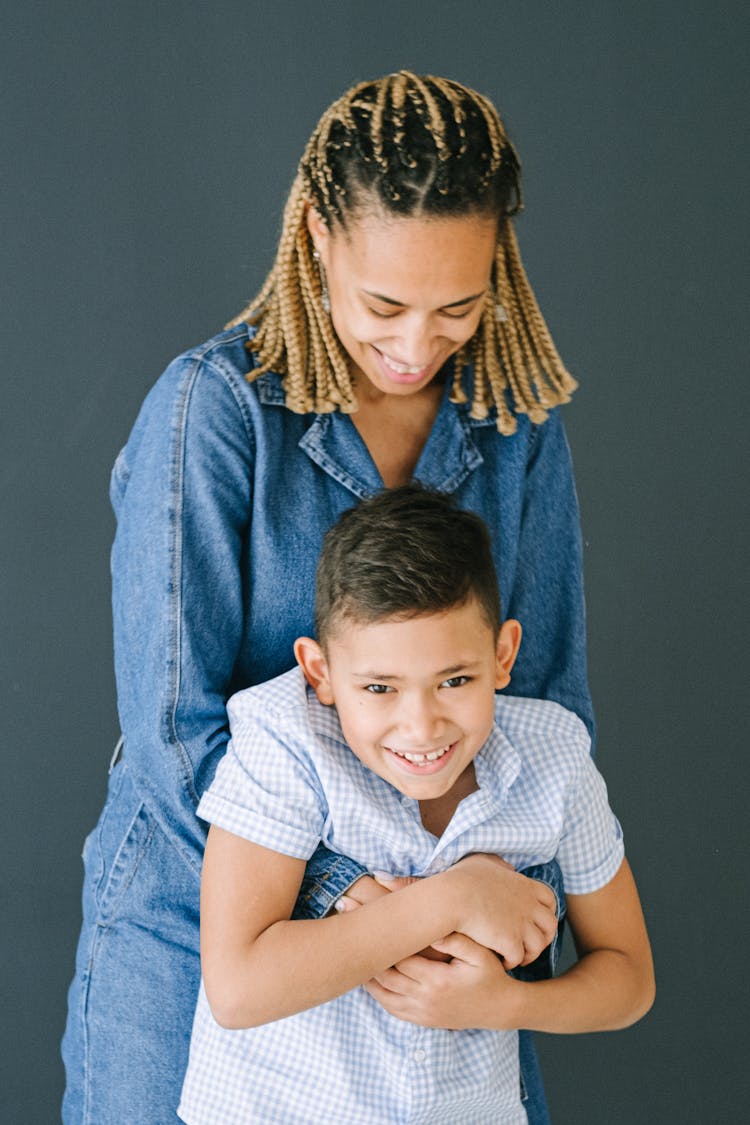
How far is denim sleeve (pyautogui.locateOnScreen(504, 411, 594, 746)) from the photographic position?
1.75m

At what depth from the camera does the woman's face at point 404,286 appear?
1.51 metres

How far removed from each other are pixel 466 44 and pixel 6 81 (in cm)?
72

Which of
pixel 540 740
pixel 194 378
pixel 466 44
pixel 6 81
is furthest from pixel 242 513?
pixel 466 44

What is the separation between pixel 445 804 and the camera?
155 cm

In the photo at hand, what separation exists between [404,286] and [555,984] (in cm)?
70

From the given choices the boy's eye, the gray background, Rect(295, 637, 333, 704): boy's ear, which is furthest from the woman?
the gray background

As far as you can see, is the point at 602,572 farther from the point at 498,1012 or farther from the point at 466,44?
the point at 498,1012

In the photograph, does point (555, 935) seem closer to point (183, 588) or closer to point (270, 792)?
point (270, 792)

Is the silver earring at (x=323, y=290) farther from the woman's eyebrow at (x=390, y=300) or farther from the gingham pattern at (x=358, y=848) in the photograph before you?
the gingham pattern at (x=358, y=848)

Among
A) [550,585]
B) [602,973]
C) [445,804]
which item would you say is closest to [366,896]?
[445,804]

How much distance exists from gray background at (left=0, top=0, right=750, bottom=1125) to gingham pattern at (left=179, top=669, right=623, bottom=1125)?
98 cm

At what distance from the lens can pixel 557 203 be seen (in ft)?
→ 8.29

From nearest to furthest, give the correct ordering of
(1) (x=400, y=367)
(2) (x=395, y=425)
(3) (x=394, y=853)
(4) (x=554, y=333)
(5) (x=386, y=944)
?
1. (5) (x=386, y=944)
2. (3) (x=394, y=853)
3. (1) (x=400, y=367)
4. (2) (x=395, y=425)
5. (4) (x=554, y=333)

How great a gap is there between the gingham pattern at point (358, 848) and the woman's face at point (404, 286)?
1.15 ft
